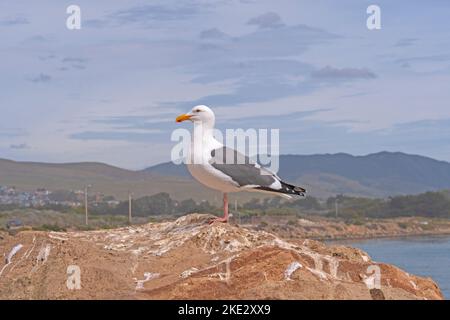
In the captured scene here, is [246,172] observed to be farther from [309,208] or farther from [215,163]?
[309,208]

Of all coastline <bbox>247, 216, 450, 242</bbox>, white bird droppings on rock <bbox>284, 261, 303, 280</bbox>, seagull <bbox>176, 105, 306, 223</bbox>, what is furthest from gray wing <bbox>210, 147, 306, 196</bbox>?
coastline <bbox>247, 216, 450, 242</bbox>

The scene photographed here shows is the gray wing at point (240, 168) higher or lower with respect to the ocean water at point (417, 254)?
higher

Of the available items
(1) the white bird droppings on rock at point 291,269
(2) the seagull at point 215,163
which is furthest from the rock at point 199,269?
(2) the seagull at point 215,163

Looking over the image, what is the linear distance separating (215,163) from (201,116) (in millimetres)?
852

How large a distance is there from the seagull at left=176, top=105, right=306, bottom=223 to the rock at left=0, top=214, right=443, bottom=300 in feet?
2.56

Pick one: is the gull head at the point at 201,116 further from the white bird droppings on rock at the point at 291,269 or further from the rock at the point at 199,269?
the white bird droppings on rock at the point at 291,269

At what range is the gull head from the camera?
1524 cm

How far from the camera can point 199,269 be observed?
511 inches

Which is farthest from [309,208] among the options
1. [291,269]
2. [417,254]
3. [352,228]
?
[291,269]

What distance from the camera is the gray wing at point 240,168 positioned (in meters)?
15.0

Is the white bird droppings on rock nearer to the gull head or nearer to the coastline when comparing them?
the gull head

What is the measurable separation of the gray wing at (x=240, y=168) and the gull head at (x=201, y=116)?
52cm
